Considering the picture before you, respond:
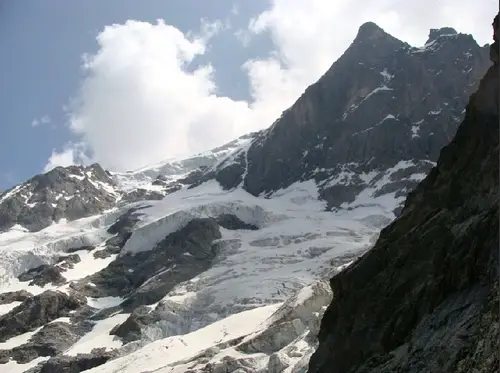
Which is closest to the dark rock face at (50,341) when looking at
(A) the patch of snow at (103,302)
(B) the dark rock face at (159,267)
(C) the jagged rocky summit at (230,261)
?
(C) the jagged rocky summit at (230,261)

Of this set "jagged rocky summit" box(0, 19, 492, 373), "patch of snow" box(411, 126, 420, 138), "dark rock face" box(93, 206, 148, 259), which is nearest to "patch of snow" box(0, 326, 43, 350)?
"jagged rocky summit" box(0, 19, 492, 373)

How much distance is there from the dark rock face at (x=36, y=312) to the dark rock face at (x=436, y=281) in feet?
327

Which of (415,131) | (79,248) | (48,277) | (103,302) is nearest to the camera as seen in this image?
(103,302)

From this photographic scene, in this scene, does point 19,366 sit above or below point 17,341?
below

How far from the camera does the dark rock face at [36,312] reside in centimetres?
12569

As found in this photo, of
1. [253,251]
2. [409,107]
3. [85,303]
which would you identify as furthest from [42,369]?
[409,107]

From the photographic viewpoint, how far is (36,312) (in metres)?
128

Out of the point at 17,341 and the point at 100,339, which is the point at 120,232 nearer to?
the point at 17,341

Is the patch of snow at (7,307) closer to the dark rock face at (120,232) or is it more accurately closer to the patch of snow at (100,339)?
the patch of snow at (100,339)

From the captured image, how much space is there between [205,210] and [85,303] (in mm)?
45790

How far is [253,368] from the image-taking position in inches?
2485

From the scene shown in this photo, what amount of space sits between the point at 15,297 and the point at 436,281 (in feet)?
432

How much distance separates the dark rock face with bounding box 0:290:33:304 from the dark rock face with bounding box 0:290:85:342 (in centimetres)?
1122

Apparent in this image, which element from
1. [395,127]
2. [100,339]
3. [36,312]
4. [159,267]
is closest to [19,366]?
[100,339]
